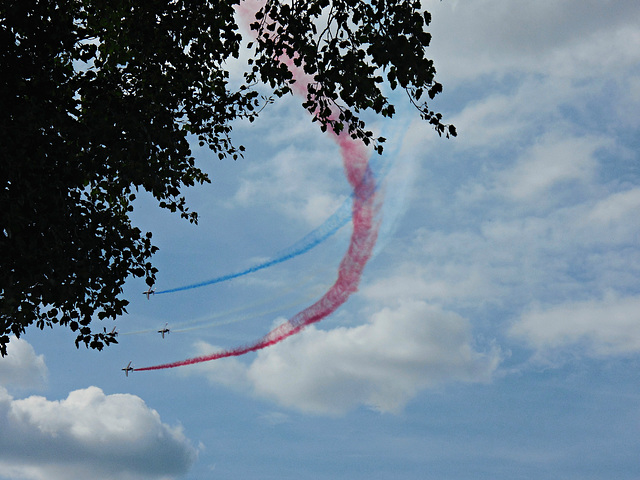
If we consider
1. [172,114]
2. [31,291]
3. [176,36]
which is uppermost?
[176,36]

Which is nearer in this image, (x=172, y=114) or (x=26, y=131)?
(x=26, y=131)

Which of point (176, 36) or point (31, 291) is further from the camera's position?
point (176, 36)

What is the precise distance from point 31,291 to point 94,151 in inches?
125

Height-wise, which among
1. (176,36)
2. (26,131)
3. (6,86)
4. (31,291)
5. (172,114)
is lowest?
(31,291)

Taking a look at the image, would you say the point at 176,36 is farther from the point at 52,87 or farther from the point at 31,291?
the point at 31,291

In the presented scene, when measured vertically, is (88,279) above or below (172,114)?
below

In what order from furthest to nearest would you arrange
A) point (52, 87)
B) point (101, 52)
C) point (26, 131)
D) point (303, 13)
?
point (101, 52) < point (303, 13) < point (52, 87) < point (26, 131)

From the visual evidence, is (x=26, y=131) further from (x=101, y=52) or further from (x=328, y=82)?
(x=328, y=82)

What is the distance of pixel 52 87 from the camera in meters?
14.1

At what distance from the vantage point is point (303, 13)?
15953mm

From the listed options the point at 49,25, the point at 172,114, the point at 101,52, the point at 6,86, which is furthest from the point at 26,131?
the point at 101,52

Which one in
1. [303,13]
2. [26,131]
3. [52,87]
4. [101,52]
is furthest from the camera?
[101,52]

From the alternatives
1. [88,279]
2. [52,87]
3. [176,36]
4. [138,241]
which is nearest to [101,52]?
[176,36]

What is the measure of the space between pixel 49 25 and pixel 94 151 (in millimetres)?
2675
